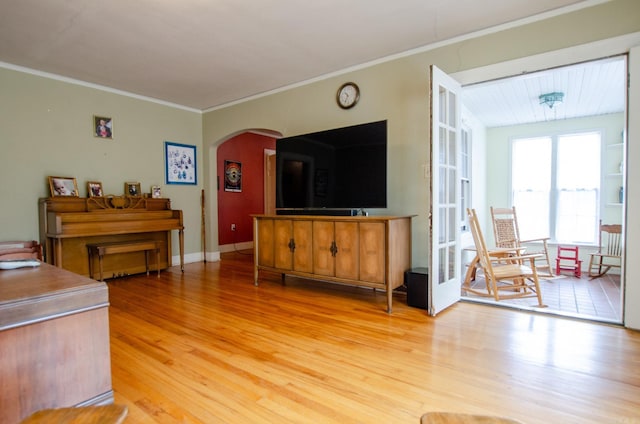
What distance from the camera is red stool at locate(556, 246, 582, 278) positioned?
4.90 metres

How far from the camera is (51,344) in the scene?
4.79 ft

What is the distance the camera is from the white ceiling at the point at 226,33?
109 inches

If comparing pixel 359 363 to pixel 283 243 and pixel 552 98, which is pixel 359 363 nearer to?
pixel 283 243

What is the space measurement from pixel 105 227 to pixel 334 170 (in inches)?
116

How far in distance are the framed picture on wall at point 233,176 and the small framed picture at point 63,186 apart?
2.68 metres

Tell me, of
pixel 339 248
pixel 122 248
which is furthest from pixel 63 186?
pixel 339 248

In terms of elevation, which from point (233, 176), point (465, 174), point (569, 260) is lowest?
point (569, 260)

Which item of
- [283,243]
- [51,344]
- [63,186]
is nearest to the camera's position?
[51,344]

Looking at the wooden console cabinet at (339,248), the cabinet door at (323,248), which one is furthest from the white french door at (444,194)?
the cabinet door at (323,248)

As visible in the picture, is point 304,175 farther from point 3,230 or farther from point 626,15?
point 3,230

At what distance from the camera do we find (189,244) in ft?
18.8

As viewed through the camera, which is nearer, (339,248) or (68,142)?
(339,248)

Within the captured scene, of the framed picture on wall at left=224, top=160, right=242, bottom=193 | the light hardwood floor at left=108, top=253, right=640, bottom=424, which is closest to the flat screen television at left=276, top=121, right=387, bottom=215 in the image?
the light hardwood floor at left=108, top=253, right=640, bottom=424

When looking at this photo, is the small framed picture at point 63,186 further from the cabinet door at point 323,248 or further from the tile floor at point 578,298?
the tile floor at point 578,298
